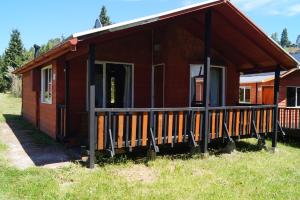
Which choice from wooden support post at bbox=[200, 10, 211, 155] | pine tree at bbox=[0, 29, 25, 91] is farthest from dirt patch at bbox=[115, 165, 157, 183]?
pine tree at bbox=[0, 29, 25, 91]

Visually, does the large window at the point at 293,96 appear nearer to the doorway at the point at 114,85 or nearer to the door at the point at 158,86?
the door at the point at 158,86

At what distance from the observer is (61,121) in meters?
10.1

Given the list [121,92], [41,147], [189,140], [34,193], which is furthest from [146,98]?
[34,193]

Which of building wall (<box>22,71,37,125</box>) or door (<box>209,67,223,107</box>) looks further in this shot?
building wall (<box>22,71,37,125</box>)

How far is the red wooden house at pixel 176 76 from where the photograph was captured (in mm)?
8695

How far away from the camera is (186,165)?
310 inches

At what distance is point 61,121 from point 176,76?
146 inches

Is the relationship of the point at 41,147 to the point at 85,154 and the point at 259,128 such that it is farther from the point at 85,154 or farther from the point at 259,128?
the point at 259,128

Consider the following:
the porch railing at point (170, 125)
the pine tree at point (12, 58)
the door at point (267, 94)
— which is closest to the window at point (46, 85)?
the porch railing at point (170, 125)

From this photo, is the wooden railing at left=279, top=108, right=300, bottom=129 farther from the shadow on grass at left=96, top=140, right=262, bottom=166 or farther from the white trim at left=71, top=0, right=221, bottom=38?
the white trim at left=71, top=0, right=221, bottom=38

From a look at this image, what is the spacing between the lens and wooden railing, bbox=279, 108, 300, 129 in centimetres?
1297

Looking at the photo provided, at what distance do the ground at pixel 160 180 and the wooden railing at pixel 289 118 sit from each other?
182 inches

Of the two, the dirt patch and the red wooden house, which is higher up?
the red wooden house

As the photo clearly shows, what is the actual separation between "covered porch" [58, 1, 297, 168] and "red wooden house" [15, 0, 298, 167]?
0.03 m
